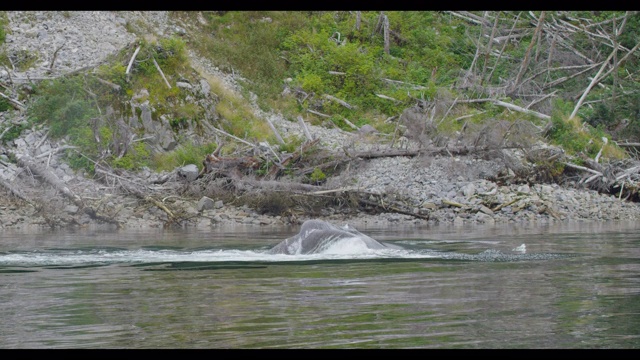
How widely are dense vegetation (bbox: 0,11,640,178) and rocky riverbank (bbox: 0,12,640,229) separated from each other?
1279 millimetres

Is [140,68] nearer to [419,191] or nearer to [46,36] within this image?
[46,36]

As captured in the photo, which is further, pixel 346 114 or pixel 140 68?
pixel 346 114

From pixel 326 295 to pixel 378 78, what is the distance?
1182 inches

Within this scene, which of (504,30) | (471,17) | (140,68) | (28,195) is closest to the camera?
(28,195)

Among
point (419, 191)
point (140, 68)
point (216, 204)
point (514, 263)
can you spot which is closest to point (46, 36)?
point (140, 68)

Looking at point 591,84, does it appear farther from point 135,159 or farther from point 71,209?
point 71,209

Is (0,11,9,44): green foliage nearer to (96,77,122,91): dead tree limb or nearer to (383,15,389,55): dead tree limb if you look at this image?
(96,77,122,91): dead tree limb

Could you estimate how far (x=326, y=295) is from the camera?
28.3ft

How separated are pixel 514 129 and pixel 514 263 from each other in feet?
52.8

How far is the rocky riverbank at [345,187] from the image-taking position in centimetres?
2345

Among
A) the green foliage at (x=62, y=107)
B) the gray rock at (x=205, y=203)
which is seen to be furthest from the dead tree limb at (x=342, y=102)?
the gray rock at (x=205, y=203)

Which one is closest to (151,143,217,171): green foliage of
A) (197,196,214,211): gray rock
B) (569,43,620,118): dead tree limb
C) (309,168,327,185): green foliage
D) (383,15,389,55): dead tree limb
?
(197,196,214,211): gray rock

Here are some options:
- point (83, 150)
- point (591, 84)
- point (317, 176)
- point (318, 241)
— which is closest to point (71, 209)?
point (83, 150)

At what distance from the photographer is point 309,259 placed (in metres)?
13.1
